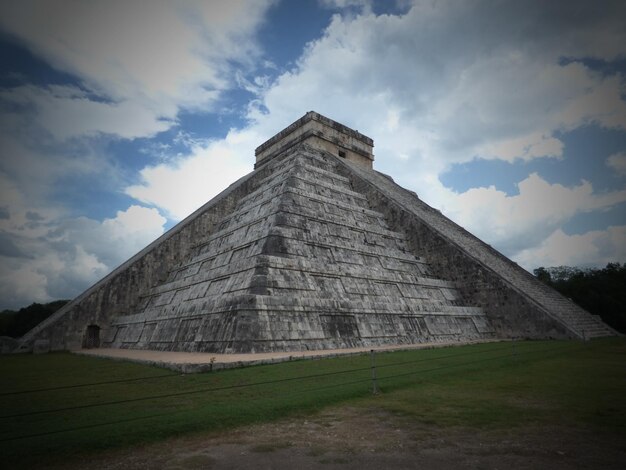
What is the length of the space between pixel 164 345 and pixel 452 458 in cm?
1215

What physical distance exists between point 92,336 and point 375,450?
59.8 ft

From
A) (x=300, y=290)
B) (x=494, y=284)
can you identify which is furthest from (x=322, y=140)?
(x=300, y=290)

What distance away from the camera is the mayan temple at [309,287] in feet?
41.3

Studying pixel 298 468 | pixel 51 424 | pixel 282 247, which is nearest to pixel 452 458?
pixel 298 468

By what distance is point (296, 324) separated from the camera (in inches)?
484

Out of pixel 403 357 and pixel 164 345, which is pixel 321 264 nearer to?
pixel 403 357

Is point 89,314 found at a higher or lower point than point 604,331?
higher

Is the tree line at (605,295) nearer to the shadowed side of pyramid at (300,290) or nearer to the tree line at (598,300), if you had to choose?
the tree line at (598,300)

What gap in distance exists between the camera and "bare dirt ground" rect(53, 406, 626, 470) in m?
3.86

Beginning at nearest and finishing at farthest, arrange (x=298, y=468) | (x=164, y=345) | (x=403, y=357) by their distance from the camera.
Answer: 1. (x=298, y=468)
2. (x=403, y=357)
3. (x=164, y=345)

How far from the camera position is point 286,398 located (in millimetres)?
6352

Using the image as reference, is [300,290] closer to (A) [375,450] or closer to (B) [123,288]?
(A) [375,450]

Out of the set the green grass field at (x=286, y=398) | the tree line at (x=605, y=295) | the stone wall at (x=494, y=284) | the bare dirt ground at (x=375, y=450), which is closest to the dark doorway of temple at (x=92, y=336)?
the green grass field at (x=286, y=398)

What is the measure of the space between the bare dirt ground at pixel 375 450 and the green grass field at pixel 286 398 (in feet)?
1.14
